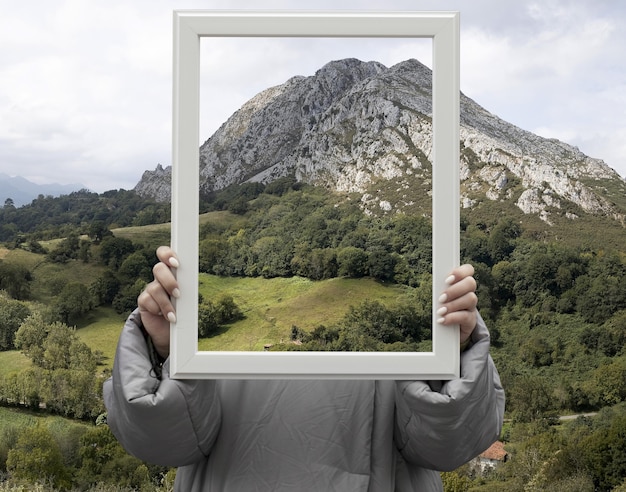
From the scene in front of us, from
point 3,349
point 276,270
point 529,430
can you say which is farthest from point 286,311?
point 3,349

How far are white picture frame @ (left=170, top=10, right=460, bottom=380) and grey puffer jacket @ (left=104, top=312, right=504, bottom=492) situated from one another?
77 millimetres

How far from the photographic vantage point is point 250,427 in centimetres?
160

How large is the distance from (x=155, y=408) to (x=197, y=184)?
52 centimetres

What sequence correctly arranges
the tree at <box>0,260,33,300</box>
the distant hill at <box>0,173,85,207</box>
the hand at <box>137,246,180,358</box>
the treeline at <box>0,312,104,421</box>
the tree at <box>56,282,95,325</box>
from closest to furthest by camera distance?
the hand at <box>137,246,180,358</box>
the tree at <box>56,282,95,325</box>
the treeline at <box>0,312,104,421</box>
the tree at <box>0,260,33,300</box>
the distant hill at <box>0,173,85,207</box>

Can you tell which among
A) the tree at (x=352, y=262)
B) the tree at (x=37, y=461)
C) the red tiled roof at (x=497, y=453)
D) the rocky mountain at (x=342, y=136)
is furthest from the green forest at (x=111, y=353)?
the tree at (x=352, y=262)

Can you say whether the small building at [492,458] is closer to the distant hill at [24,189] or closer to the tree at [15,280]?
the tree at [15,280]

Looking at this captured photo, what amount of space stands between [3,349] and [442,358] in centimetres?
1020

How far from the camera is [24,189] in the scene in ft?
36.1

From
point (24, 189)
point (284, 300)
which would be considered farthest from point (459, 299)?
point (24, 189)

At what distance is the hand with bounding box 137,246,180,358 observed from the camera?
1428 millimetres

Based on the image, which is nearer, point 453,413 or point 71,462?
point 453,413

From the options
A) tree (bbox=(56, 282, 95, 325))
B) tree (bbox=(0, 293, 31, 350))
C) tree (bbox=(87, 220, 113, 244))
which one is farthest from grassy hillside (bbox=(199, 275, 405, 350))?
tree (bbox=(0, 293, 31, 350))

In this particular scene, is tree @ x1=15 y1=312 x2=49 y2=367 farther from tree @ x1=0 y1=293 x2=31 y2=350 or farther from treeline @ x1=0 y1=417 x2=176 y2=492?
treeline @ x1=0 y1=417 x2=176 y2=492

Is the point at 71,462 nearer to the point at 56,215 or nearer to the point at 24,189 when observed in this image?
the point at 56,215
